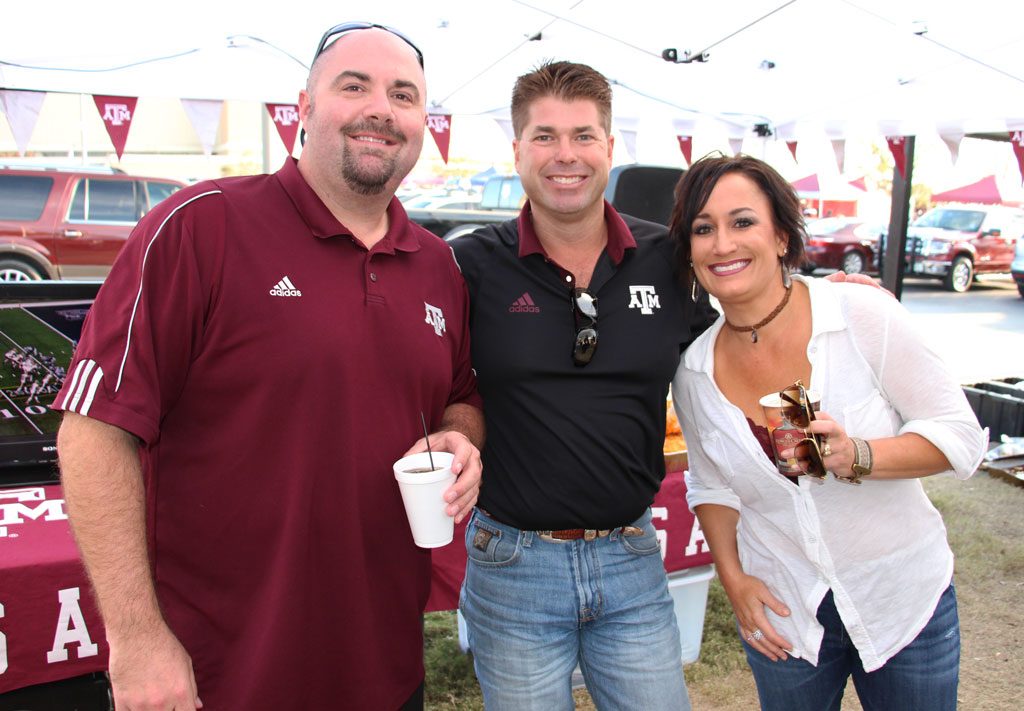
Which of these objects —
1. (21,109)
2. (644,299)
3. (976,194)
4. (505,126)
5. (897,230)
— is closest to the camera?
(644,299)

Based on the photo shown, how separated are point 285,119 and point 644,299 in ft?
23.1

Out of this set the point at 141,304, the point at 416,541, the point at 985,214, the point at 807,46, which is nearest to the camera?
the point at 141,304

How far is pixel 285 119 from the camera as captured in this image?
27.0 feet

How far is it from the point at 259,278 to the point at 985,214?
22.5 meters

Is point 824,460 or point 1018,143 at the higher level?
point 1018,143

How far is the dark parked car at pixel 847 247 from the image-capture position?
63.2 feet

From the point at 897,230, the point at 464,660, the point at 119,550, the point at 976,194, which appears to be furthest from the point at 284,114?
the point at 976,194

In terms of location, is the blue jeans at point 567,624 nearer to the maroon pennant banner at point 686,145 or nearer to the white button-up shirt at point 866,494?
the white button-up shirt at point 866,494

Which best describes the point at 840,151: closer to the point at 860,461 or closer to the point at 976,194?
the point at 860,461

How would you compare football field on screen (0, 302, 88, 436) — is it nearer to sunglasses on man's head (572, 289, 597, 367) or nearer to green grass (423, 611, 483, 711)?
sunglasses on man's head (572, 289, 597, 367)

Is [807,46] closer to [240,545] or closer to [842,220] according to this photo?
[240,545]

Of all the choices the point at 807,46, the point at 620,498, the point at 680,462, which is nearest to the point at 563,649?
the point at 620,498

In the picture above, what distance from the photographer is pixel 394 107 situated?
1917 millimetres

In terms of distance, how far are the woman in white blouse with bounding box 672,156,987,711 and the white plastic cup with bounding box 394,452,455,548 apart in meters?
0.80
